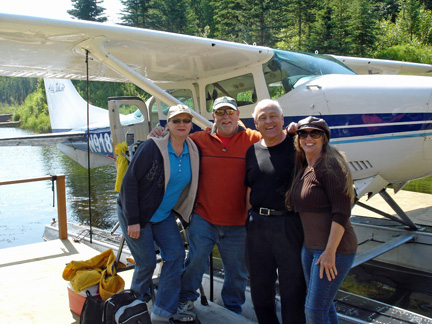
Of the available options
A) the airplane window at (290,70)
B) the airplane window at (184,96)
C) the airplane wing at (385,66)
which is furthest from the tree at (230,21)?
the airplane window at (290,70)

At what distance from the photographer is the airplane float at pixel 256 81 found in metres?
4.00

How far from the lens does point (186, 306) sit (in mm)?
2723

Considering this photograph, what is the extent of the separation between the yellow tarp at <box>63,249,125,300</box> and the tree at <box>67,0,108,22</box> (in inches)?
1911

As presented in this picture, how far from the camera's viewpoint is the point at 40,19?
12.7 ft

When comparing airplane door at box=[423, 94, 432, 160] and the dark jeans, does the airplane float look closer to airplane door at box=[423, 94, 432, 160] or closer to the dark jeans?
airplane door at box=[423, 94, 432, 160]

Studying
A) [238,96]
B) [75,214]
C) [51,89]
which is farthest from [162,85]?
[51,89]

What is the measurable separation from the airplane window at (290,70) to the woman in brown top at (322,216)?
8.53 feet

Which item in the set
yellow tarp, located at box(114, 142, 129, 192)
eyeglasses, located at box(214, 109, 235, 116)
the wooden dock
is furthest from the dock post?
eyeglasses, located at box(214, 109, 235, 116)

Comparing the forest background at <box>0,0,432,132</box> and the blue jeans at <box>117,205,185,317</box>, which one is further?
the forest background at <box>0,0,432,132</box>

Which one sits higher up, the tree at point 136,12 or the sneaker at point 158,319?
the tree at point 136,12

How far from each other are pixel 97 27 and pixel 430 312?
4.37m

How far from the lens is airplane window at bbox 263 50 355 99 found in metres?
4.71

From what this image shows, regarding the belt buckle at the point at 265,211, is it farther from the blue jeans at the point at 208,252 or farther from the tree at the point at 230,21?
the tree at the point at 230,21

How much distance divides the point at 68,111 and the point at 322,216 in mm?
9654
